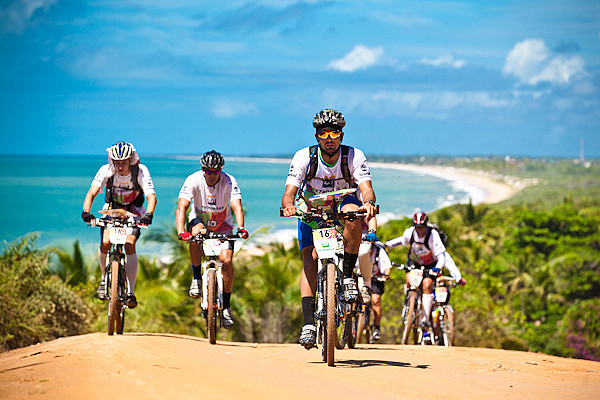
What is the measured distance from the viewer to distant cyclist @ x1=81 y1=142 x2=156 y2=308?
32.6 ft

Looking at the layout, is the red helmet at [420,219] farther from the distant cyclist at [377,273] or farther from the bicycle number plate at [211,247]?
the bicycle number plate at [211,247]

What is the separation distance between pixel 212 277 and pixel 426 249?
461cm

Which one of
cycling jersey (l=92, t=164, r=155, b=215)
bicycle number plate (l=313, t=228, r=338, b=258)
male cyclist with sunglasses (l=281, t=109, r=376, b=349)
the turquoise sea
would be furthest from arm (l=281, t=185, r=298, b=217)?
the turquoise sea

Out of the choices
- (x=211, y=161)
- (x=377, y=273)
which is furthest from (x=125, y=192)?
(x=377, y=273)

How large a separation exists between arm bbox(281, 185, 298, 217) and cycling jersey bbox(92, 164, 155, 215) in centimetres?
297

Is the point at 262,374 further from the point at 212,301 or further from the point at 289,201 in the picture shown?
the point at 212,301

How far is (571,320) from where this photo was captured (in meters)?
43.3

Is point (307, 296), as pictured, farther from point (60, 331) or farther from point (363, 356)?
point (60, 331)

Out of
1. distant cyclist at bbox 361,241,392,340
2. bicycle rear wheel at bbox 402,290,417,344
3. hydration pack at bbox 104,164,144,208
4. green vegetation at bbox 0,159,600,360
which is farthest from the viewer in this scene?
green vegetation at bbox 0,159,600,360

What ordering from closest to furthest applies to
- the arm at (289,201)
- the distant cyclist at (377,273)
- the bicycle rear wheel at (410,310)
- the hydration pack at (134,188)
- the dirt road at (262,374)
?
1. the dirt road at (262,374)
2. the arm at (289,201)
3. the hydration pack at (134,188)
4. the distant cyclist at (377,273)
5. the bicycle rear wheel at (410,310)

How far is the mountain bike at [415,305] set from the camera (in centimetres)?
1346

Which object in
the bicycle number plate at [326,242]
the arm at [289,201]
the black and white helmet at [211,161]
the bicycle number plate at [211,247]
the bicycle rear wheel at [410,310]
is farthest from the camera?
the bicycle rear wheel at [410,310]

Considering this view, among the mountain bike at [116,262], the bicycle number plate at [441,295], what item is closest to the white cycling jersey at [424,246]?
the bicycle number plate at [441,295]

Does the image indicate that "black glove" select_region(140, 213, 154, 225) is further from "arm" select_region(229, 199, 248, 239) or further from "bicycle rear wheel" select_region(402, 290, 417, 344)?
"bicycle rear wheel" select_region(402, 290, 417, 344)
